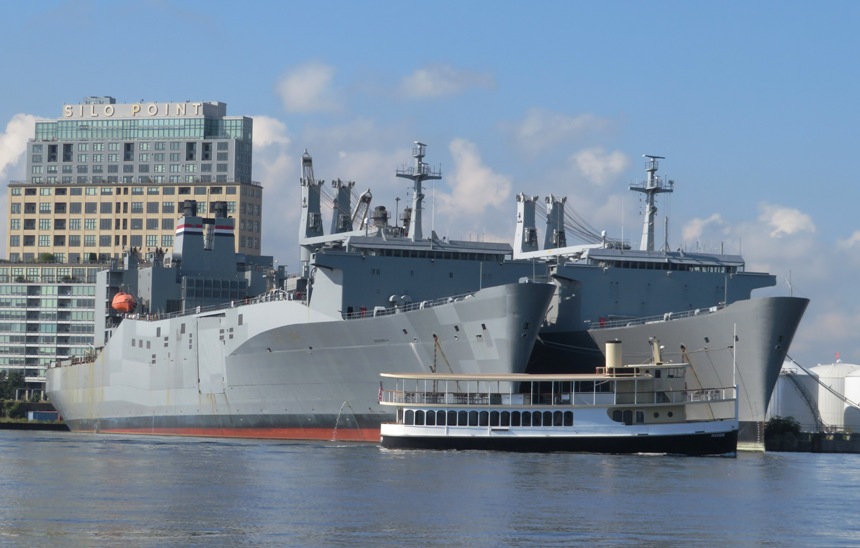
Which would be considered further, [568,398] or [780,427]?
[780,427]

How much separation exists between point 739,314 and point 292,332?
18742 millimetres

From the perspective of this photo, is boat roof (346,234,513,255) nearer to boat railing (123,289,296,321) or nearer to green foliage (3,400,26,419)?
boat railing (123,289,296,321)

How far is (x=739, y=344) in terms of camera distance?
59250 millimetres

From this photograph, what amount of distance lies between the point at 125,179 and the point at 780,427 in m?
92.7

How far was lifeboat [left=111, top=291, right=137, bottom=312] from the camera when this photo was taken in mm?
84000

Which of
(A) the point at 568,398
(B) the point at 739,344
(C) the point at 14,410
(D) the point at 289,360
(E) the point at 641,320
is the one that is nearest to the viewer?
(A) the point at 568,398

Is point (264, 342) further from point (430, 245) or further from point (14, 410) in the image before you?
point (14, 410)

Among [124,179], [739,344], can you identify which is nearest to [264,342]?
[739,344]

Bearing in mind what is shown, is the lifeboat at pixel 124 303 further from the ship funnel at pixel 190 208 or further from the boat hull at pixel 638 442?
the boat hull at pixel 638 442

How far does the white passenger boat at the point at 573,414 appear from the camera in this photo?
5575 centimetres

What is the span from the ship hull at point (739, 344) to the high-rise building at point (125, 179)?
90.2 metres

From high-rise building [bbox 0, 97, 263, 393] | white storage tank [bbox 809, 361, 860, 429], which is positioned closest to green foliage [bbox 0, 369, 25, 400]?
high-rise building [bbox 0, 97, 263, 393]

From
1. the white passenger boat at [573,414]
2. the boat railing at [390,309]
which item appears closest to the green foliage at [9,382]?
the boat railing at [390,309]

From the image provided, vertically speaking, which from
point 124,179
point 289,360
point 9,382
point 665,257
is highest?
point 124,179
